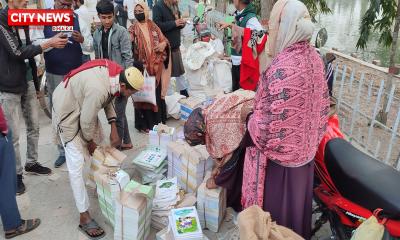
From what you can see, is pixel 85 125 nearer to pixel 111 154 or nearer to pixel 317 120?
pixel 111 154

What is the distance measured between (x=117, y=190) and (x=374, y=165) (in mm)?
1812

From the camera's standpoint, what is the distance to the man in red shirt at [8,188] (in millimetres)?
2697

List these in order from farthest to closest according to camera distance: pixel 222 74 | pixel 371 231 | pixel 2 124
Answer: pixel 222 74, pixel 2 124, pixel 371 231

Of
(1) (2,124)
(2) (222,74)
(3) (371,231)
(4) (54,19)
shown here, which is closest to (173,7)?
(2) (222,74)

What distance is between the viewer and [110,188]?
2793 millimetres

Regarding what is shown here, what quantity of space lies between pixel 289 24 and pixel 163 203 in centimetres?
170

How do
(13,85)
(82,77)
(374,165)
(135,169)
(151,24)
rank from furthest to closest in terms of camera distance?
(151,24), (135,169), (13,85), (82,77), (374,165)

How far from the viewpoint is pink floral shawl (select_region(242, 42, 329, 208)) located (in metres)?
2.05

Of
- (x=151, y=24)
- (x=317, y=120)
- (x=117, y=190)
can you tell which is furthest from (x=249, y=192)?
(x=151, y=24)

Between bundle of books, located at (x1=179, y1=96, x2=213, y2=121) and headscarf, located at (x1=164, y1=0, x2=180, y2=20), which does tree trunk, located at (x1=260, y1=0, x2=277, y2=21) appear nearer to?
headscarf, located at (x1=164, y1=0, x2=180, y2=20)

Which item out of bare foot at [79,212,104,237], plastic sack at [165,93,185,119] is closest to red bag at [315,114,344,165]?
bare foot at [79,212,104,237]

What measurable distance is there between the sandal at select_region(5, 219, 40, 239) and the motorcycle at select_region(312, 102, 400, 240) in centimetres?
231

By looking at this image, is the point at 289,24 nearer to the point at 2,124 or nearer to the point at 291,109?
the point at 291,109

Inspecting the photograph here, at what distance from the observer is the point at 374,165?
213cm
